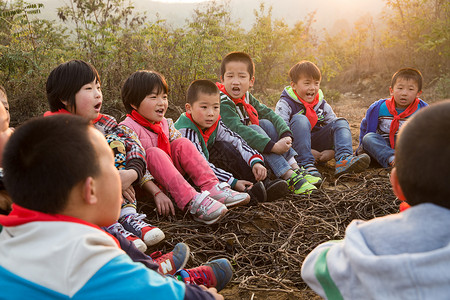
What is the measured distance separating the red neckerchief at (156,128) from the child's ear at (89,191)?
5.77 ft

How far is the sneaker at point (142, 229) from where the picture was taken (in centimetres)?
219

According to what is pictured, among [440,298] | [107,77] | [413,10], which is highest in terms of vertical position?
[413,10]

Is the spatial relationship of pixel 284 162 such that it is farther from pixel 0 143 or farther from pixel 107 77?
pixel 107 77

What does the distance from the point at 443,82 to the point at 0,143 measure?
348 inches

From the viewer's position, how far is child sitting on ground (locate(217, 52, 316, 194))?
340 centimetres

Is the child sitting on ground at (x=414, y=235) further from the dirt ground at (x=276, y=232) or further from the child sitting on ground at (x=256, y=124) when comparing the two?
the child sitting on ground at (x=256, y=124)

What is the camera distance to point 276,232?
100 inches

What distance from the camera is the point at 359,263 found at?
98cm

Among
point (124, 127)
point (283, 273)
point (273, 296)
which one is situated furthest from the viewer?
point (124, 127)

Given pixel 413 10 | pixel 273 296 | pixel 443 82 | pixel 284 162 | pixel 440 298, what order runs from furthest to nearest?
1. pixel 413 10
2. pixel 443 82
3. pixel 284 162
4. pixel 273 296
5. pixel 440 298

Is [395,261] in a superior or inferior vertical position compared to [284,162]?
superior

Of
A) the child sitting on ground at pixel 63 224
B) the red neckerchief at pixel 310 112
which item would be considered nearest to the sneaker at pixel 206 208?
the child sitting on ground at pixel 63 224

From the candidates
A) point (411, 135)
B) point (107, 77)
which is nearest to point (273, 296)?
point (411, 135)

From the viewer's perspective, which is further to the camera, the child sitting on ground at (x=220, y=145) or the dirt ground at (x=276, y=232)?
the child sitting on ground at (x=220, y=145)
